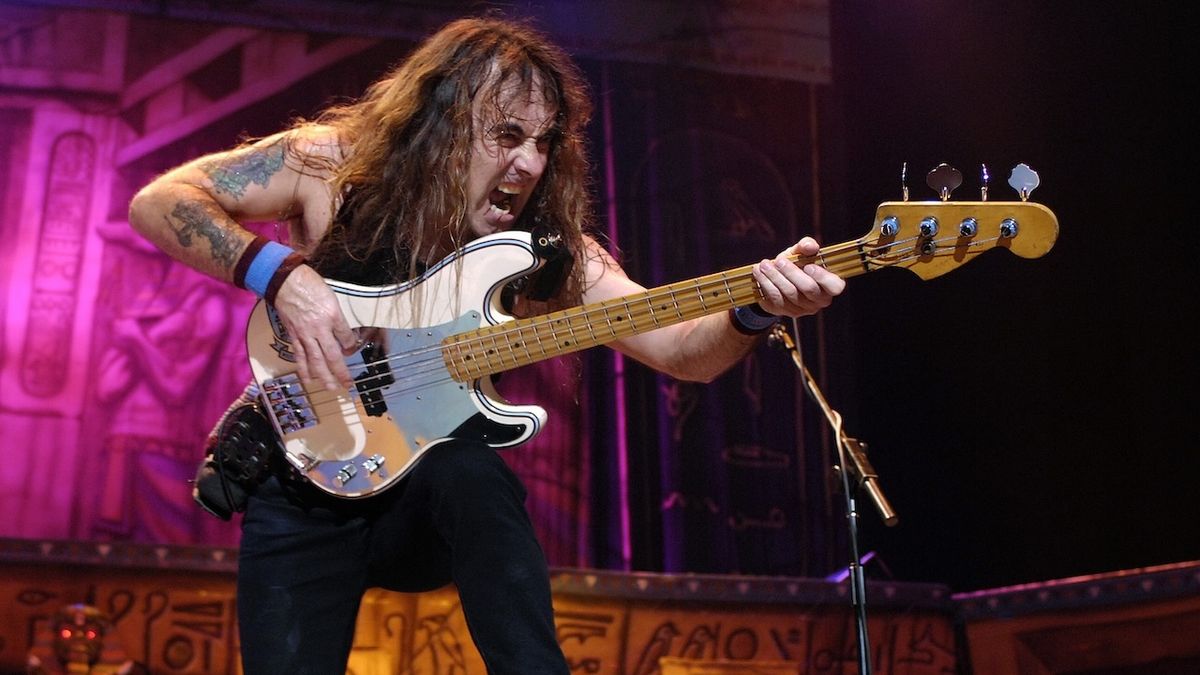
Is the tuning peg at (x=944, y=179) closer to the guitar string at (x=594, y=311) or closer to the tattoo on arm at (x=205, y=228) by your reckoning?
the guitar string at (x=594, y=311)

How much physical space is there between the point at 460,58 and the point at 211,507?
Answer: 1182 millimetres

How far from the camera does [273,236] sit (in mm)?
5613

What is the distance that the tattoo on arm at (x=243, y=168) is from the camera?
251 centimetres

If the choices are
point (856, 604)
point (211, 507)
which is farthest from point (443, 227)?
point (856, 604)

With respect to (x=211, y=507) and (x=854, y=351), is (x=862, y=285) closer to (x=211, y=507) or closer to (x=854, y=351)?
(x=854, y=351)

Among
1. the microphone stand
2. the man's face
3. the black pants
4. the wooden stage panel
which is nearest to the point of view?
the black pants

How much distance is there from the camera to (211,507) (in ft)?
7.78

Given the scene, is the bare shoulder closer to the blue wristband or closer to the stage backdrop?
the blue wristband

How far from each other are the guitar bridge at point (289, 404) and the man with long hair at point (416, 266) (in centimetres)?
4

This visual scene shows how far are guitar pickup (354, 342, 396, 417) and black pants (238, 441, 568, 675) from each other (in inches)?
7.6

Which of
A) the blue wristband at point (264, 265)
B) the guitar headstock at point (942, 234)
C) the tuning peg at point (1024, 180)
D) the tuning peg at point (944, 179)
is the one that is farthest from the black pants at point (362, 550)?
the tuning peg at point (1024, 180)

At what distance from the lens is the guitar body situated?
2201mm

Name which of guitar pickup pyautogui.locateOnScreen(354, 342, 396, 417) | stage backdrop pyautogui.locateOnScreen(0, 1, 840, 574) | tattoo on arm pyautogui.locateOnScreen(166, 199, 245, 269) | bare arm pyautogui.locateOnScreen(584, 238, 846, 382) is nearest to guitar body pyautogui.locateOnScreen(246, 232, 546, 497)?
guitar pickup pyautogui.locateOnScreen(354, 342, 396, 417)

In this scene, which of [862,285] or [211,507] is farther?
[862,285]
